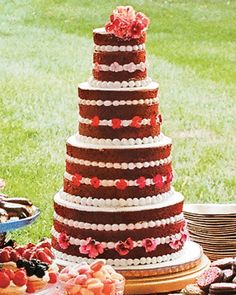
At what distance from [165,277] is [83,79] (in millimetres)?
3777

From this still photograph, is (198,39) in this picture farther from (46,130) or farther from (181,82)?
(46,130)

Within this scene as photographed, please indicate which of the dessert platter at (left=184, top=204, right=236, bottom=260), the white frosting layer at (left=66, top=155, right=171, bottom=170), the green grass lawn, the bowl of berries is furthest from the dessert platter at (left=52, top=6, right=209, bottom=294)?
the green grass lawn

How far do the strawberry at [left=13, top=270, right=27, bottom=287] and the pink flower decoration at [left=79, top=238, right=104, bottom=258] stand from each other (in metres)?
Answer: 0.38

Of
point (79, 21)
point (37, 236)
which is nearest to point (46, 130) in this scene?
point (37, 236)

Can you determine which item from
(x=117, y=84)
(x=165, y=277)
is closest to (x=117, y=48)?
(x=117, y=84)

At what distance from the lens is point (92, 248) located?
3.05 metres

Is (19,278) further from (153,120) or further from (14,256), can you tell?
(153,120)

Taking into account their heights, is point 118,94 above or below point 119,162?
above

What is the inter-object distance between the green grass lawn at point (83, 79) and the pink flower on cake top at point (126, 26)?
1880 millimetres

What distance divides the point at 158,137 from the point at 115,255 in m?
0.36

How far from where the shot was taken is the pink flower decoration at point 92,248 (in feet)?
10.00

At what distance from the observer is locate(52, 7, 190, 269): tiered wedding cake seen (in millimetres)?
3041

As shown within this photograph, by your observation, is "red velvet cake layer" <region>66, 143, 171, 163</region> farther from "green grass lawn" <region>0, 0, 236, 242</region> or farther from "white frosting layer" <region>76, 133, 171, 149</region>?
"green grass lawn" <region>0, 0, 236, 242</region>

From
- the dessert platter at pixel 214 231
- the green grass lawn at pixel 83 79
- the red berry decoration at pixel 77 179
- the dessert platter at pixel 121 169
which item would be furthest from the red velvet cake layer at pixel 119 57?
the green grass lawn at pixel 83 79
